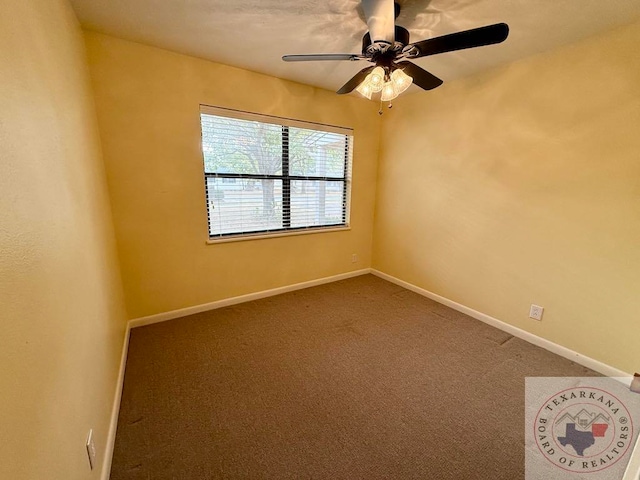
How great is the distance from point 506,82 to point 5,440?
3321 millimetres

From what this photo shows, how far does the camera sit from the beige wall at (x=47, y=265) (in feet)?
2.00

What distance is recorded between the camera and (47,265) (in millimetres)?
840

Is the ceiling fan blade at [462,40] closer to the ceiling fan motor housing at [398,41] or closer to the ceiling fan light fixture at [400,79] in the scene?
the ceiling fan motor housing at [398,41]

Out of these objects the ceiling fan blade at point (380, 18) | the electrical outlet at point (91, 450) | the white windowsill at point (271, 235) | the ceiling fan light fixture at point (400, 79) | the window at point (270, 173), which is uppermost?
the ceiling fan blade at point (380, 18)

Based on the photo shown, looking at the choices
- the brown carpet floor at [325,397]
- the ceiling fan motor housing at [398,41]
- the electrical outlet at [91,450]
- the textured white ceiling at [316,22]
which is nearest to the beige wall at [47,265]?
the electrical outlet at [91,450]

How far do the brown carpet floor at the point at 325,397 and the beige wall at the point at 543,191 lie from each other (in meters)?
0.39

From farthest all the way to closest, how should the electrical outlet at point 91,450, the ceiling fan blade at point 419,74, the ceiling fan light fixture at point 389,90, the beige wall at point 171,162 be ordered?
1. the beige wall at point 171,162
2. the ceiling fan light fixture at point 389,90
3. the ceiling fan blade at point 419,74
4. the electrical outlet at point 91,450

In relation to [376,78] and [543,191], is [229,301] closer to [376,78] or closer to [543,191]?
[376,78]

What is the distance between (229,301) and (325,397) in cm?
159

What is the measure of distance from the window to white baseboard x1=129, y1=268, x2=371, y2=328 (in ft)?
2.32

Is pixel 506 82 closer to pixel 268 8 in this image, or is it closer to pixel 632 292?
pixel 632 292

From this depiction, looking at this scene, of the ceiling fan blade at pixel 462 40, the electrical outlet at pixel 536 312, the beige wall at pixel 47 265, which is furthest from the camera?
the electrical outlet at pixel 536 312

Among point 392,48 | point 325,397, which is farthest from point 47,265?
point 392,48

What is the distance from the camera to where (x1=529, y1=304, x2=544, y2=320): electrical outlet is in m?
2.22
